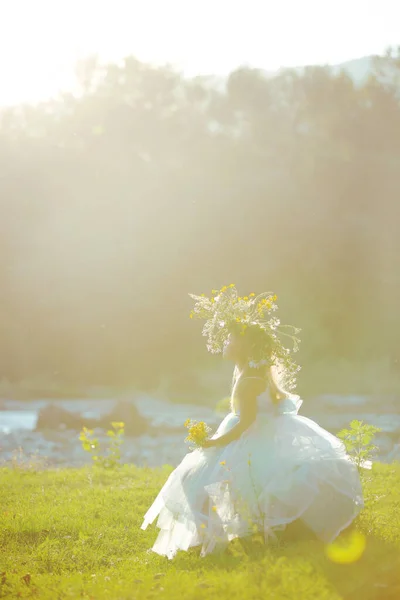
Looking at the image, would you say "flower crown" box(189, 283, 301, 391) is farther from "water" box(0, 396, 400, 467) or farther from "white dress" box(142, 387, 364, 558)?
"water" box(0, 396, 400, 467)

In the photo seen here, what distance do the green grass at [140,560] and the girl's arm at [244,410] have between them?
846mm

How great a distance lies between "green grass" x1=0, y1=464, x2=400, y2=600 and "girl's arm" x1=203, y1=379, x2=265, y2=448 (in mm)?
846

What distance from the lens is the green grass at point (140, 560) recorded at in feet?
14.8

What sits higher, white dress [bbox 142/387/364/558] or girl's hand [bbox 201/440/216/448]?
girl's hand [bbox 201/440/216/448]

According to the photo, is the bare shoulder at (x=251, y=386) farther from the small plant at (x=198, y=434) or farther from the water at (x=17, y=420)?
the water at (x=17, y=420)

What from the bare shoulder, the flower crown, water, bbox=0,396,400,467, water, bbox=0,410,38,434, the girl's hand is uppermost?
the flower crown

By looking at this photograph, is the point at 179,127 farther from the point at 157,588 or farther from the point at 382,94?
the point at 157,588

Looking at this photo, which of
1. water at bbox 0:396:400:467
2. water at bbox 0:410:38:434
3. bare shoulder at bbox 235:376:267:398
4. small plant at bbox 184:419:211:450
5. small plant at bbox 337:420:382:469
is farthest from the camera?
water at bbox 0:410:38:434

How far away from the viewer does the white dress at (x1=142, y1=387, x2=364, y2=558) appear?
5555mm

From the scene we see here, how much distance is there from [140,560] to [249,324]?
2.25 metres

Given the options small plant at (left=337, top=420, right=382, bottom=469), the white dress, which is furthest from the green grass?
small plant at (left=337, top=420, right=382, bottom=469)

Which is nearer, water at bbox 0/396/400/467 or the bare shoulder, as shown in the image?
the bare shoulder

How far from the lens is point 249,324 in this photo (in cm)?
647

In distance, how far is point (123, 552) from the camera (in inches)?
247
